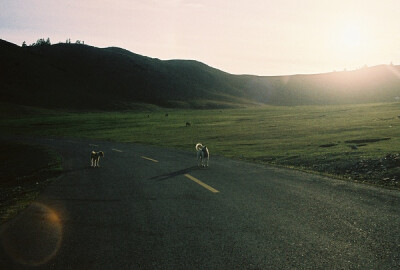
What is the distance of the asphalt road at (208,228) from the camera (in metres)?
5.47

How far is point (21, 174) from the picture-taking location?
21.1 meters

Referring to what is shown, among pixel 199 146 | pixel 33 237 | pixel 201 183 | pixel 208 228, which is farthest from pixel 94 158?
pixel 208 228

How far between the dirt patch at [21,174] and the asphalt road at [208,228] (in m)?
0.80

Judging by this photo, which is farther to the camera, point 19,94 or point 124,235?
point 19,94

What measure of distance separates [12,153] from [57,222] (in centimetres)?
3005

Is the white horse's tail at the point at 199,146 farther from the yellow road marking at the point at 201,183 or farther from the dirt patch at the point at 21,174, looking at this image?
the dirt patch at the point at 21,174

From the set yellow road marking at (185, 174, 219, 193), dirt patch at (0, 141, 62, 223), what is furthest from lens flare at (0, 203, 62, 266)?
yellow road marking at (185, 174, 219, 193)

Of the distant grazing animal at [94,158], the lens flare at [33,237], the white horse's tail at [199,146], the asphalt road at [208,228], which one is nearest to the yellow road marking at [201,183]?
the asphalt road at [208,228]

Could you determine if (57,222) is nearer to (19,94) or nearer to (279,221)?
(279,221)

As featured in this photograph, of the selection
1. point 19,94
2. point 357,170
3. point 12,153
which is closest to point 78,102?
point 19,94

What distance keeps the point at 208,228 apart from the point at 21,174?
17.5m

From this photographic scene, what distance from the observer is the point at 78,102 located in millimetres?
187750

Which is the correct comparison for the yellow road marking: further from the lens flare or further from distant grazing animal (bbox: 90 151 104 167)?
distant grazing animal (bbox: 90 151 104 167)

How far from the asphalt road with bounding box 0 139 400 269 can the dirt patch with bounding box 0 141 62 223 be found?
0.80 metres
